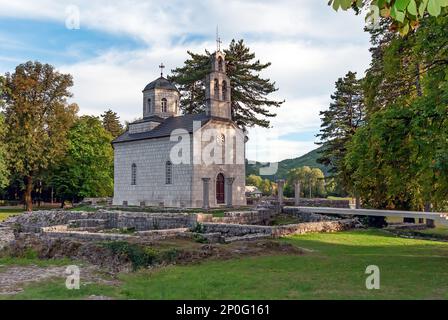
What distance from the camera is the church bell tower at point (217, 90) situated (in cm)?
3831

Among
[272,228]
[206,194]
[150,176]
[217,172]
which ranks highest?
[217,172]

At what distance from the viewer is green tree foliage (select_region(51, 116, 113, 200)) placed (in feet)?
172

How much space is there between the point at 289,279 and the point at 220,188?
91.3 feet

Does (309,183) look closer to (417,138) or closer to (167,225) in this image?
(167,225)

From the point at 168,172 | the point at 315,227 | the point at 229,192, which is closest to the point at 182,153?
the point at 168,172

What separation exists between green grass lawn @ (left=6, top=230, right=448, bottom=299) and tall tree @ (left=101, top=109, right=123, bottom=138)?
65193mm

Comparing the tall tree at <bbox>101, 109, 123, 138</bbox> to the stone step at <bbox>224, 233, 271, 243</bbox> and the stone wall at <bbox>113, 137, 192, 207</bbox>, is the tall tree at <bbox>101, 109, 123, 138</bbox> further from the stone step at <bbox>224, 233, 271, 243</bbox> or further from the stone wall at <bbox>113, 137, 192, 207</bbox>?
the stone step at <bbox>224, 233, 271, 243</bbox>

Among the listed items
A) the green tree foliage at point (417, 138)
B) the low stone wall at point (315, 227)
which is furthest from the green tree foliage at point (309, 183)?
the green tree foliage at point (417, 138)

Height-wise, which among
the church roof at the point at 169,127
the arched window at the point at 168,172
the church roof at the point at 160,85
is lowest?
the arched window at the point at 168,172

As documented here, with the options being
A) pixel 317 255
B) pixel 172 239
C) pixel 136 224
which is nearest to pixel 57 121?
pixel 136 224

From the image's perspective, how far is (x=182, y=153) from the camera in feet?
121

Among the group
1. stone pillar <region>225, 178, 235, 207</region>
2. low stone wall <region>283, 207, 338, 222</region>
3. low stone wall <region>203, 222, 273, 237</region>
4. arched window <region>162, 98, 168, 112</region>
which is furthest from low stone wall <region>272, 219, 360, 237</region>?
arched window <region>162, 98, 168, 112</region>

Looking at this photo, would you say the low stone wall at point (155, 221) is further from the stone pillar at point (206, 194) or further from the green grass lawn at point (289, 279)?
the green grass lawn at point (289, 279)

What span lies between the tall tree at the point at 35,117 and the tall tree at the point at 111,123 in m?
24.7
